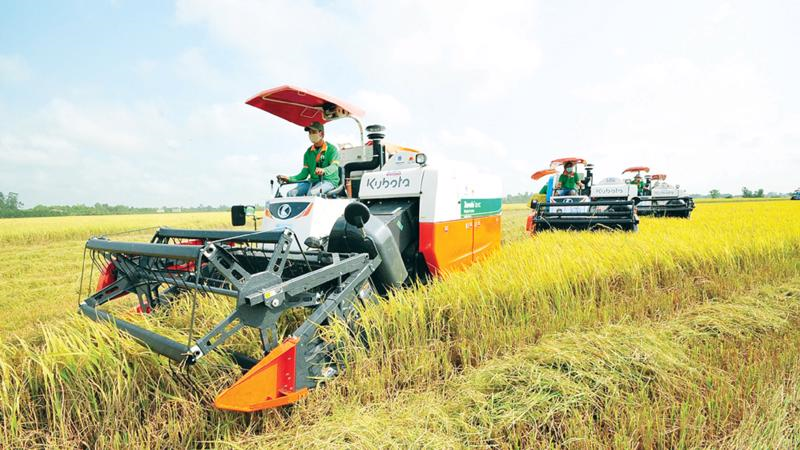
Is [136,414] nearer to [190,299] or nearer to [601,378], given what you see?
[190,299]

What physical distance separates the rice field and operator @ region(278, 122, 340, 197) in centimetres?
172

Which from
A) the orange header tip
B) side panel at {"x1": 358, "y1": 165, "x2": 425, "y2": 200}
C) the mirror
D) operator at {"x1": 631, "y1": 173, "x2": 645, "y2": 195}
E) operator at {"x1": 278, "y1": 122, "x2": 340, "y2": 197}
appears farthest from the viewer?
operator at {"x1": 631, "y1": 173, "x2": 645, "y2": 195}

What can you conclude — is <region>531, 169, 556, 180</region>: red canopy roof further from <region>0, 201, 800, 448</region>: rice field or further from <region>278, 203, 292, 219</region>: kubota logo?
<region>278, 203, 292, 219</region>: kubota logo

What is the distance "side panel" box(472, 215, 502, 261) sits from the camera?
191 inches

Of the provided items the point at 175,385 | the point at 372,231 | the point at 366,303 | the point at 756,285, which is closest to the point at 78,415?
the point at 175,385

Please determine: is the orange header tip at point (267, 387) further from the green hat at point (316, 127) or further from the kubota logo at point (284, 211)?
the green hat at point (316, 127)

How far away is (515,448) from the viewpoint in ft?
6.57

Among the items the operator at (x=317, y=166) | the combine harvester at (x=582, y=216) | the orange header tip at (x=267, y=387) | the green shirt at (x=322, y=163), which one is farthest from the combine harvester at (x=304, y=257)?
the combine harvester at (x=582, y=216)

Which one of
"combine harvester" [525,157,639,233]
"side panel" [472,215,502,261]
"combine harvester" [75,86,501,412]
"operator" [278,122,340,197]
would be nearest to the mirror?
"combine harvester" [75,86,501,412]

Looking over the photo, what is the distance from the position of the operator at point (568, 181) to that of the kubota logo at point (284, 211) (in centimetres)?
915

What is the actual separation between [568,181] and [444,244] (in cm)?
823

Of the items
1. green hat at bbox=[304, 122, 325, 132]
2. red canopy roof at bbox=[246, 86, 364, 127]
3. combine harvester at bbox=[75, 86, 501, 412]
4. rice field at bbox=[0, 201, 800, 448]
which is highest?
red canopy roof at bbox=[246, 86, 364, 127]

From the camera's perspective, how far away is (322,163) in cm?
477

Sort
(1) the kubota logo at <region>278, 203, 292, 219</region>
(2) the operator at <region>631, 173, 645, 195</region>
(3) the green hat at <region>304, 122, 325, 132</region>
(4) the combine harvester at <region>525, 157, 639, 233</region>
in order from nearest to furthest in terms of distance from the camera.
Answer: (1) the kubota logo at <region>278, 203, 292, 219</region>, (3) the green hat at <region>304, 122, 325, 132</region>, (4) the combine harvester at <region>525, 157, 639, 233</region>, (2) the operator at <region>631, 173, 645, 195</region>
